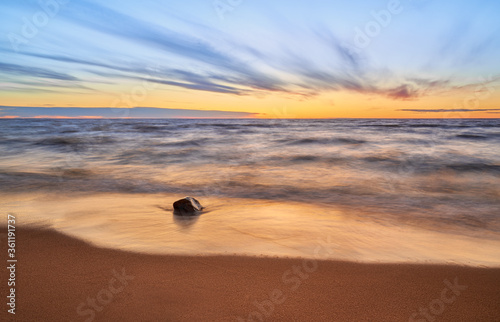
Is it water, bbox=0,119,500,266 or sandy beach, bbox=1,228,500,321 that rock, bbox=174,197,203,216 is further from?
sandy beach, bbox=1,228,500,321

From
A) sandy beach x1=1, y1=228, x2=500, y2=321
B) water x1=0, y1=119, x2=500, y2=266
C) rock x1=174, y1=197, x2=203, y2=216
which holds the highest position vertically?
sandy beach x1=1, y1=228, x2=500, y2=321

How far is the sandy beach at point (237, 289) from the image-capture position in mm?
2146

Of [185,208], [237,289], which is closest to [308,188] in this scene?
[185,208]

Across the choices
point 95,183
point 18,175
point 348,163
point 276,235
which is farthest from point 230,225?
point 348,163

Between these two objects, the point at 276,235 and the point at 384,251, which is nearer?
the point at 384,251

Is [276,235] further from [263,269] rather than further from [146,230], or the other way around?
[146,230]

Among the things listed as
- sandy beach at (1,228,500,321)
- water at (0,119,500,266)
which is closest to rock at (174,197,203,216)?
water at (0,119,500,266)

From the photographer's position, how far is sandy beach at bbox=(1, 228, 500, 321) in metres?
2.15

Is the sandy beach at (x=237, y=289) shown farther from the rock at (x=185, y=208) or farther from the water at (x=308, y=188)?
the rock at (x=185, y=208)

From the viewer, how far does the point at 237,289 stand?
96.2 inches

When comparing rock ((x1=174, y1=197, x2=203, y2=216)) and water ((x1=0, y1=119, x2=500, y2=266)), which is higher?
rock ((x1=174, y1=197, x2=203, y2=216))

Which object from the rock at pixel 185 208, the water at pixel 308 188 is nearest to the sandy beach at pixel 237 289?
the water at pixel 308 188

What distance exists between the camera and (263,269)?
2811mm

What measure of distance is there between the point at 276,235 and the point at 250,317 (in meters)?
1.78
